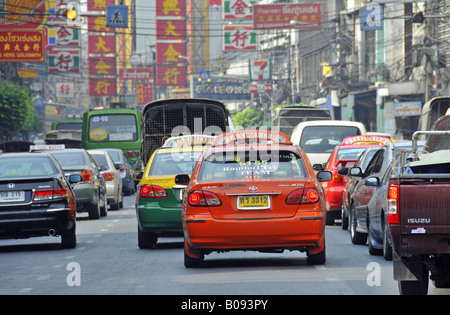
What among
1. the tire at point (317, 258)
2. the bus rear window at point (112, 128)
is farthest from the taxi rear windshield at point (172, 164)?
the bus rear window at point (112, 128)

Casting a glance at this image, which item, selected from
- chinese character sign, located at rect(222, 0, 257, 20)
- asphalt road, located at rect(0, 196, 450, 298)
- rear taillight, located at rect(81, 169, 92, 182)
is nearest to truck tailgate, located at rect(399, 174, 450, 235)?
asphalt road, located at rect(0, 196, 450, 298)

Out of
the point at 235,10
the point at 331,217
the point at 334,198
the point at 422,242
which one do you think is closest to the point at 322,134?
the point at 331,217

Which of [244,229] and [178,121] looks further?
[178,121]

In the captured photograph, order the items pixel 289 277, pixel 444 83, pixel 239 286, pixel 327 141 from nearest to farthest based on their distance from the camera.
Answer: pixel 239 286, pixel 289 277, pixel 327 141, pixel 444 83

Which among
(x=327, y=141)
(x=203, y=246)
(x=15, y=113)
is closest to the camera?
(x=203, y=246)

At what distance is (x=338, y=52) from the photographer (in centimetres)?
7338

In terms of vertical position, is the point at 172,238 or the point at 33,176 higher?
the point at 33,176

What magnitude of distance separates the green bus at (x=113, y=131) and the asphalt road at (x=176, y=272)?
79.1 feet

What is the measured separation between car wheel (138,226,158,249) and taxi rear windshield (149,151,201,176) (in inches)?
35.7

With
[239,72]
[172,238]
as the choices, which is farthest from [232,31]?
[239,72]

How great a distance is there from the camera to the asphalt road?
432 inches

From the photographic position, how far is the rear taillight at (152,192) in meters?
15.9

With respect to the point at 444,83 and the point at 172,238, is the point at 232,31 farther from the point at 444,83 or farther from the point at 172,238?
the point at 172,238
